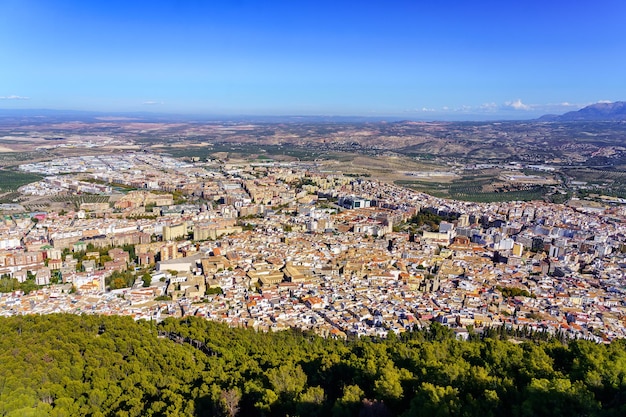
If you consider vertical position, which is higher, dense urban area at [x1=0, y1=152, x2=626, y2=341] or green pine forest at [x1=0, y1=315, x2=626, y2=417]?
green pine forest at [x1=0, y1=315, x2=626, y2=417]

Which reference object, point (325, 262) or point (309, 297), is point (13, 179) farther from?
point (309, 297)

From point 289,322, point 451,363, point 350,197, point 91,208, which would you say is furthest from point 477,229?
point 91,208

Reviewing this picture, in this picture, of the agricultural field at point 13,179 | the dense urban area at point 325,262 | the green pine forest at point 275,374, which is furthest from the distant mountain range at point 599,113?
the green pine forest at point 275,374

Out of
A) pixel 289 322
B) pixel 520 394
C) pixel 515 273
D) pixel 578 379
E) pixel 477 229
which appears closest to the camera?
pixel 520 394

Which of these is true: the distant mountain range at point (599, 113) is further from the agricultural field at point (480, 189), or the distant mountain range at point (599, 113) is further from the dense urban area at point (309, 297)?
the dense urban area at point (309, 297)

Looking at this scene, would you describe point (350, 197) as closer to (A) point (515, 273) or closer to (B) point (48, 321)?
(A) point (515, 273)

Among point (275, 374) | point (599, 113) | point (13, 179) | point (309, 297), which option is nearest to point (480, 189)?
point (309, 297)

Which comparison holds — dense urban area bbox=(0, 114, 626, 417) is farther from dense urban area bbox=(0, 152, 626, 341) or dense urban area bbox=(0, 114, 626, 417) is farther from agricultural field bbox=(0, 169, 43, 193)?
agricultural field bbox=(0, 169, 43, 193)

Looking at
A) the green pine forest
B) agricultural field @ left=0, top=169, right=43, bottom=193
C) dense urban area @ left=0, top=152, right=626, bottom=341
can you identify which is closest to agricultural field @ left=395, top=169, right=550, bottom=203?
dense urban area @ left=0, top=152, right=626, bottom=341

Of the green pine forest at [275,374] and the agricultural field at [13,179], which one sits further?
the agricultural field at [13,179]
